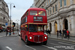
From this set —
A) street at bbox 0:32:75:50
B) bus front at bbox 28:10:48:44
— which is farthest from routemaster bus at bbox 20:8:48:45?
street at bbox 0:32:75:50

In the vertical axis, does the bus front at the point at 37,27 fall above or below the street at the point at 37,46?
above

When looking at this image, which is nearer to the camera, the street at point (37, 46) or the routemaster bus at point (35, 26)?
the street at point (37, 46)

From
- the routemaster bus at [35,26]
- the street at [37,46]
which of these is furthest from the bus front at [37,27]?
the street at [37,46]

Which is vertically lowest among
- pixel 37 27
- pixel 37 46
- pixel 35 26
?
pixel 37 46

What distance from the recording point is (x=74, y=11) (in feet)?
76.2

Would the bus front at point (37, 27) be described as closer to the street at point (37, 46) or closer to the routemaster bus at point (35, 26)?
the routemaster bus at point (35, 26)

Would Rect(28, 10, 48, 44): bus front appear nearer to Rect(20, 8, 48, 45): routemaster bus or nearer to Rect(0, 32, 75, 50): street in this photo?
Rect(20, 8, 48, 45): routemaster bus

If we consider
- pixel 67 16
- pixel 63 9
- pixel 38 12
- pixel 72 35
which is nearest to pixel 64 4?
pixel 63 9

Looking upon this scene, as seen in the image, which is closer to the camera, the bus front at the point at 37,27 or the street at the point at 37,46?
the street at the point at 37,46

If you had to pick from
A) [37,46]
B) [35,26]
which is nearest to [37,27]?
[35,26]

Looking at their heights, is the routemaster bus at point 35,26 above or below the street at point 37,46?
above

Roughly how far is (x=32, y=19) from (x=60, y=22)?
17939 mm

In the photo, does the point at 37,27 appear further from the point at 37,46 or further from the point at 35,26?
the point at 37,46

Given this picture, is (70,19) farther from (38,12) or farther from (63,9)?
(38,12)
